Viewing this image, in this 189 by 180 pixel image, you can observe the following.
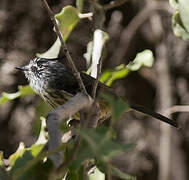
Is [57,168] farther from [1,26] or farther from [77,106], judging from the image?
[1,26]

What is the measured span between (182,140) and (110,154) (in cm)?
381

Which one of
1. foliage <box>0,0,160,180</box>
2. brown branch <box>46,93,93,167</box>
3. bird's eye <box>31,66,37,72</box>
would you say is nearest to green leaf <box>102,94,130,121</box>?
foliage <box>0,0,160,180</box>

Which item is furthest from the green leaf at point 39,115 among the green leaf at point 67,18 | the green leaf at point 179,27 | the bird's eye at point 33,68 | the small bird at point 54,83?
the green leaf at point 179,27

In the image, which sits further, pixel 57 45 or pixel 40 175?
pixel 57 45

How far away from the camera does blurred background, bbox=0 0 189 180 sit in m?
3.87

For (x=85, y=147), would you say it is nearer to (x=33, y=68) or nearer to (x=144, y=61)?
(x=144, y=61)

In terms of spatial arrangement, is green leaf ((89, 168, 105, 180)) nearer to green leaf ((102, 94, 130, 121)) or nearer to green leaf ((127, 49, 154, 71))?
green leaf ((127, 49, 154, 71))

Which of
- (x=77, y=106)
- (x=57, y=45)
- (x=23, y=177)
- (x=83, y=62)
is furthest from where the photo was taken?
(x=83, y=62)

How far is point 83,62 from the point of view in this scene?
3080mm

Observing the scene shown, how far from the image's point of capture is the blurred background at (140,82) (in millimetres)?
3867

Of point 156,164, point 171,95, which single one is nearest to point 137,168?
point 156,164

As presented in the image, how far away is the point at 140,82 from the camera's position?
4480 mm

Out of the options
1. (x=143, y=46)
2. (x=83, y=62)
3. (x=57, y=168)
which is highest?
(x=57, y=168)

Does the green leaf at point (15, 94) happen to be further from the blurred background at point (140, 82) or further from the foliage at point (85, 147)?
the blurred background at point (140, 82)
